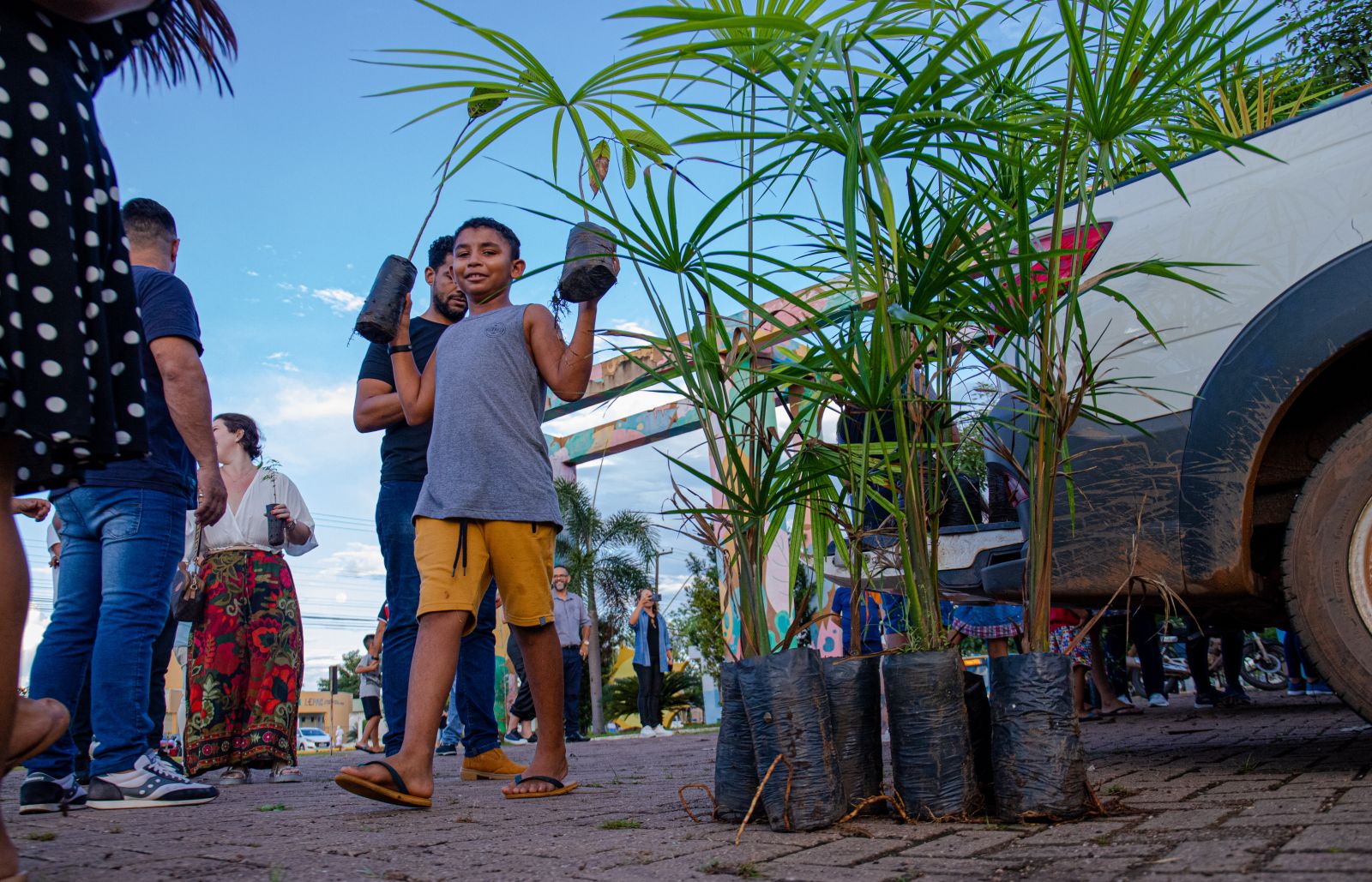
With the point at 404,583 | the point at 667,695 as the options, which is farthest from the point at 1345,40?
the point at 667,695

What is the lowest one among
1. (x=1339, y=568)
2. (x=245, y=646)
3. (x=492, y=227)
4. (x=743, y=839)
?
(x=743, y=839)

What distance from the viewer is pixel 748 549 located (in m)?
2.29

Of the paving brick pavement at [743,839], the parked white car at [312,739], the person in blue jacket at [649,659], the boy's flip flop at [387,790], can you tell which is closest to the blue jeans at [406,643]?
the paving brick pavement at [743,839]

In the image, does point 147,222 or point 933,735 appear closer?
point 933,735

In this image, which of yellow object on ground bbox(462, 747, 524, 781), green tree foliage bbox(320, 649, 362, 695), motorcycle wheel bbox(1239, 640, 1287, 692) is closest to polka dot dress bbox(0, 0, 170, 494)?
yellow object on ground bbox(462, 747, 524, 781)

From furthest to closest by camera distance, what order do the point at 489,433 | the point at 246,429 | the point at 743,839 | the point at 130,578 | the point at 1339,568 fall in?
the point at 246,429 < the point at 130,578 < the point at 489,433 < the point at 1339,568 < the point at 743,839

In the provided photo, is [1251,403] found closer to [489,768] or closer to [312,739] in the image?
[489,768]

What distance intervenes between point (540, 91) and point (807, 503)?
1089 mm

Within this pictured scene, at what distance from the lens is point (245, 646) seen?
4496 mm

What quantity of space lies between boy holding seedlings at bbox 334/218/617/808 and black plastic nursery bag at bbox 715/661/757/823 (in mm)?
879

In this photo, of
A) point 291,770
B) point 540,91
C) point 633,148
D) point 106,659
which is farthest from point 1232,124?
point 291,770

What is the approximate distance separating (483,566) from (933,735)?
1.44 metres

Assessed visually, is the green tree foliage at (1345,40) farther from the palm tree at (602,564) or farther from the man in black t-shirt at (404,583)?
the palm tree at (602,564)

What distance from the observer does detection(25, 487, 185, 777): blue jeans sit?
328 cm
